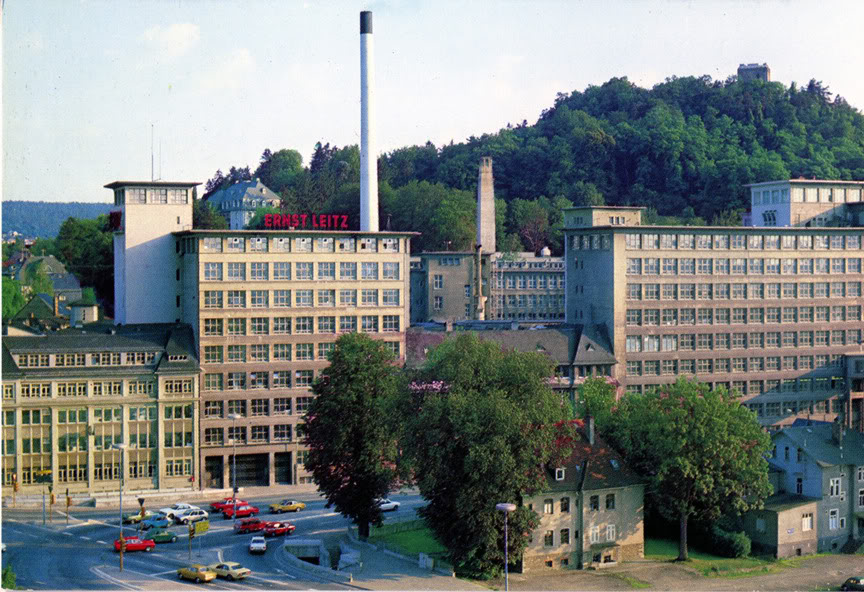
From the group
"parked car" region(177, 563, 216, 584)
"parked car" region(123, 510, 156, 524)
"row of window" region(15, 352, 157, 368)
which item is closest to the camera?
"parked car" region(177, 563, 216, 584)

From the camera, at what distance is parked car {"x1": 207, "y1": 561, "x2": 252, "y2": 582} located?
236ft

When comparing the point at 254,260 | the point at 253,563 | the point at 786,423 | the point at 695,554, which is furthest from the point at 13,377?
the point at 786,423

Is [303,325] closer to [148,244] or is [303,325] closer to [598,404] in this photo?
[148,244]

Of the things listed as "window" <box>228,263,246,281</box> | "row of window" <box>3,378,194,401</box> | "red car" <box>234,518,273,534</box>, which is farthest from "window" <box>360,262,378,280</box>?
"red car" <box>234,518,273,534</box>

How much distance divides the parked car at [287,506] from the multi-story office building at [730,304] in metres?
34.3

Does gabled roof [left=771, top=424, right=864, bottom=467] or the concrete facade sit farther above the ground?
the concrete facade

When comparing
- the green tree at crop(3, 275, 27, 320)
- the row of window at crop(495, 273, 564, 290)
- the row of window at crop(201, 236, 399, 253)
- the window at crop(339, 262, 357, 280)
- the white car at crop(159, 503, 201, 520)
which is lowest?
the white car at crop(159, 503, 201, 520)

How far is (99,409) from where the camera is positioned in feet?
320

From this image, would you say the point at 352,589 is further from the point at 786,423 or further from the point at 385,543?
the point at 786,423

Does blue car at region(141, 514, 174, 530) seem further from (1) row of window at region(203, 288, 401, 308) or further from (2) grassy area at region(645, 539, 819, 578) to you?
(2) grassy area at region(645, 539, 819, 578)

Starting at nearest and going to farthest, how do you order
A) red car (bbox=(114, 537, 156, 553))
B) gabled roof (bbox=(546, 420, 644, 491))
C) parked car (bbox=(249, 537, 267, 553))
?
red car (bbox=(114, 537, 156, 553)) < parked car (bbox=(249, 537, 267, 553)) < gabled roof (bbox=(546, 420, 644, 491))

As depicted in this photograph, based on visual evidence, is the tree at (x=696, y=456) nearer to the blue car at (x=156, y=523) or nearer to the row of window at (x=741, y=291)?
the blue car at (x=156, y=523)

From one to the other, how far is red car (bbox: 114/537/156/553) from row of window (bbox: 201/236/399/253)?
30148 mm

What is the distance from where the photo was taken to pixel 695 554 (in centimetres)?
8544
